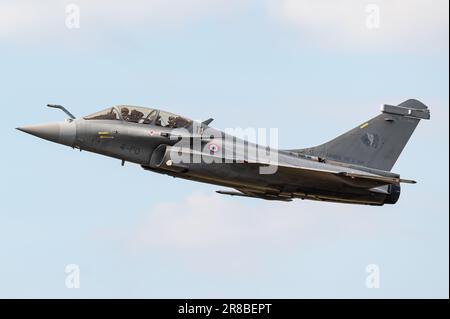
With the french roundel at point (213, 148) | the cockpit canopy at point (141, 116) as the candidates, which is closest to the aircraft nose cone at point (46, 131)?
the cockpit canopy at point (141, 116)

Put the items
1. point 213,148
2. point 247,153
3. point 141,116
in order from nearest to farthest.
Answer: point 141,116 → point 213,148 → point 247,153

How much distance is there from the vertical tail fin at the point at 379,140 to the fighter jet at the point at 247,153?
0.11 ft

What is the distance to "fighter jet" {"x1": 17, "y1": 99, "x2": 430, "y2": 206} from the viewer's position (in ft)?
108

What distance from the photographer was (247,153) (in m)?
34.1

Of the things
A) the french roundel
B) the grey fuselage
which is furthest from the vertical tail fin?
the french roundel

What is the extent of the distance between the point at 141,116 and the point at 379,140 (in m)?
8.53

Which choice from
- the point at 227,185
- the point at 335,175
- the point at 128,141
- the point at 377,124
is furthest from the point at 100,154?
the point at 377,124

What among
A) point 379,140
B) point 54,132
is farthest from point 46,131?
point 379,140

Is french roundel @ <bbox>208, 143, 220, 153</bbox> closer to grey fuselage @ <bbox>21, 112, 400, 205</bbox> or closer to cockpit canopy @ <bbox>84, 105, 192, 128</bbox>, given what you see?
grey fuselage @ <bbox>21, 112, 400, 205</bbox>

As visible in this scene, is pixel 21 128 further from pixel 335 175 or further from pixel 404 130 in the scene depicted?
pixel 404 130

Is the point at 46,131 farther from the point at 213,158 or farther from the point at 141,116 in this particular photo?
the point at 213,158

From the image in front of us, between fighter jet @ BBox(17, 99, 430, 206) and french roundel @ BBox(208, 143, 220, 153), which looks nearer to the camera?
fighter jet @ BBox(17, 99, 430, 206)

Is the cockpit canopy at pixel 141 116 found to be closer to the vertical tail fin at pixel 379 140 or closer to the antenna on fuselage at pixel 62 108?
the antenna on fuselage at pixel 62 108

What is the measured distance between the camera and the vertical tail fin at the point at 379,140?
119 feet
